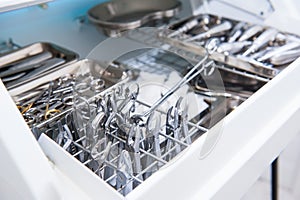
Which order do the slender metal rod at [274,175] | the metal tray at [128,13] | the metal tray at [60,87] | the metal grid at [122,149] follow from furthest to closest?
the metal tray at [128,13] < the slender metal rod at [274,175] < the metal tray at [60,87] < the metal grid at [122,149]

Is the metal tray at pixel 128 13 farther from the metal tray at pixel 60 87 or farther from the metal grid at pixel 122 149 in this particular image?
the metal grid at pixel 122 149

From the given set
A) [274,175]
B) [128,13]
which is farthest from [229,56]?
[128,13]

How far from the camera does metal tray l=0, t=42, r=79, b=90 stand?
2.89 ft

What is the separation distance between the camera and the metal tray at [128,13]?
1.05m

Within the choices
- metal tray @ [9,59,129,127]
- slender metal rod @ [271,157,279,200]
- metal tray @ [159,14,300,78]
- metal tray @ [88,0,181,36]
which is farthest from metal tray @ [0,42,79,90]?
slender metal rod @ [271,157,279,200]

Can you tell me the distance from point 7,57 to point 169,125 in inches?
21.8

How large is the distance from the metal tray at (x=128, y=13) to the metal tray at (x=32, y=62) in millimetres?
163

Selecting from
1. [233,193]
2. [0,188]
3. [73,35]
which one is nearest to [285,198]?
[233,193]

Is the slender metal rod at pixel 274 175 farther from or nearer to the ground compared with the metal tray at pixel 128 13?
nearer to the ground

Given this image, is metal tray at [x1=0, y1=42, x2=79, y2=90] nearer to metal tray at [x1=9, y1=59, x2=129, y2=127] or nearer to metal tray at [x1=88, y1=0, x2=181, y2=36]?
metal tray at [x1=9, y1=59, x2=129, y2=127]

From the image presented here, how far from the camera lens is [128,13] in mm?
1218

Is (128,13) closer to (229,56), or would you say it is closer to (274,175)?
(229,56)

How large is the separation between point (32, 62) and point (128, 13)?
41 cm

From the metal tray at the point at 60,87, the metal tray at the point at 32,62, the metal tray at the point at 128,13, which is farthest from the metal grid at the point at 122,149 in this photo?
the metal tray at the point at 128,13
